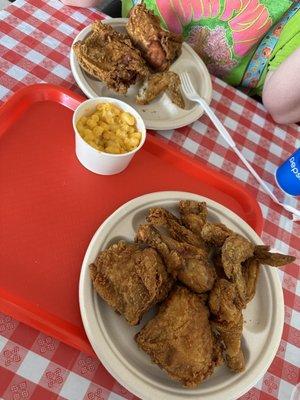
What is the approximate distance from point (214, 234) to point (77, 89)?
682 millimetres

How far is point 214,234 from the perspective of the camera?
1024 millimetres

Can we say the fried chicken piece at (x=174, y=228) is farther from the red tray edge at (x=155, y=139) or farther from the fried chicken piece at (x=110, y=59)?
the fried chicken piece at (x=110, y=59)

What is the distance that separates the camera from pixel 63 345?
91cm

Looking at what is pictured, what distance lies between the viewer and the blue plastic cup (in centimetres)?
133

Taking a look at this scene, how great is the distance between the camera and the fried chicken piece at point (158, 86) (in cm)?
130

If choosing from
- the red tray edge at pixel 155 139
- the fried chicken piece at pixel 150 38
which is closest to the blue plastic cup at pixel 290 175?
the red tray edge at pixel 155 139

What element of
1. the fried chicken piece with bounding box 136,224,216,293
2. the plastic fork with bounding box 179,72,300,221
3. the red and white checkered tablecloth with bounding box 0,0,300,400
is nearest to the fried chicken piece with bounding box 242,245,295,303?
the fried chicken piece with bounding box 136,224,216,293

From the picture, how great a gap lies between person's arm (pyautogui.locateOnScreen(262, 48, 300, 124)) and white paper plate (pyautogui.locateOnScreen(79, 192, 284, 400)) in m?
0.65

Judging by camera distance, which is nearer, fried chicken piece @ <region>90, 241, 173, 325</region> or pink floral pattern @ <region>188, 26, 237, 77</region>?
fried chicken piece @ <region>90, 241, 173, 325</region>

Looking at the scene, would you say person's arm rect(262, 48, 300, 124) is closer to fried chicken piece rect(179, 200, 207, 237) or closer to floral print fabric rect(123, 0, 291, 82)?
floral print fabric rect(123, 0, 291, 82)

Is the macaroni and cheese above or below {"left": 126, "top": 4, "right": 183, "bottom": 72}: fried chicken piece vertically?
below

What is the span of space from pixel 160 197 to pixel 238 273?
0.32m

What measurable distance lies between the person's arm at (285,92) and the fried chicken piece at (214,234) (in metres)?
0.73

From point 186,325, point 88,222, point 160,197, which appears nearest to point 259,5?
point 160,197
